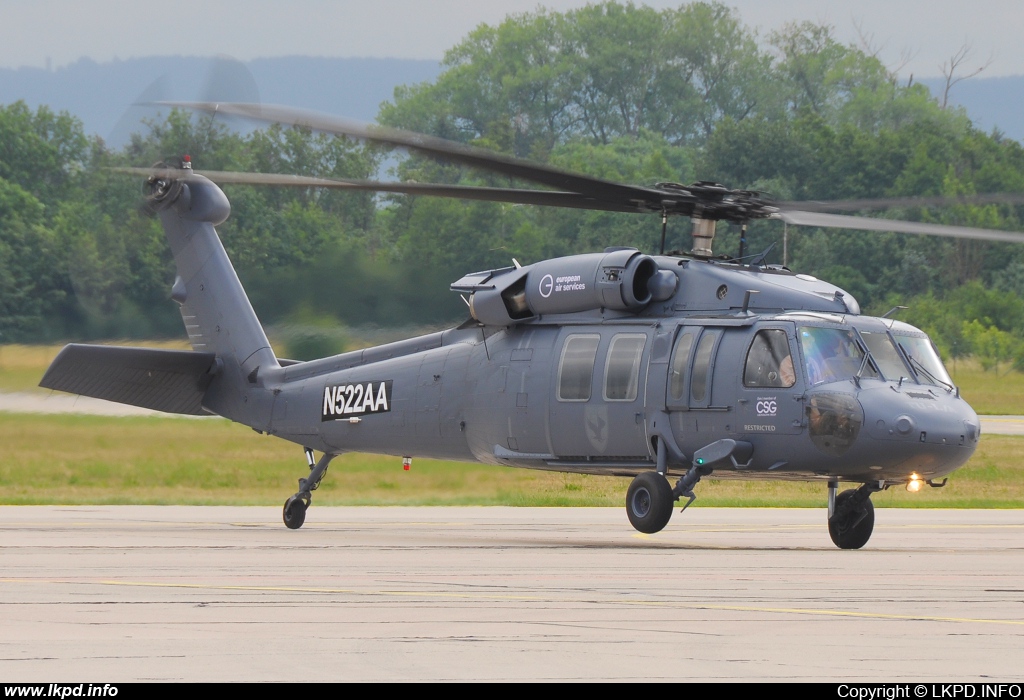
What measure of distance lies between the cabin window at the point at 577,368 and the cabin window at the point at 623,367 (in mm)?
202

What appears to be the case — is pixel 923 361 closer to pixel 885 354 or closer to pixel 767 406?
pixel 885 354

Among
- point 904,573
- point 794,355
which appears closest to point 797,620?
point 904,573

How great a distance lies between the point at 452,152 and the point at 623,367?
142 inches

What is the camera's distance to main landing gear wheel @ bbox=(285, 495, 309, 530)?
18375 mm

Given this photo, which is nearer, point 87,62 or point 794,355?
point 794,355

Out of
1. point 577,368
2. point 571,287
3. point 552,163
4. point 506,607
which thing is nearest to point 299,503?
point 577,368

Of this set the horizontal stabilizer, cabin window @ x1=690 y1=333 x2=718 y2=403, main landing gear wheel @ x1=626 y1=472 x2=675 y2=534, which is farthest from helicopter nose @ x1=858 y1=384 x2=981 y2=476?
the horizontal stabilizer

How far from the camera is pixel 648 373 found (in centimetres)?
1520

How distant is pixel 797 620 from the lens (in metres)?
8.73

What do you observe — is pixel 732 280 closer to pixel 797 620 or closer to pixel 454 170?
pixel 797 620

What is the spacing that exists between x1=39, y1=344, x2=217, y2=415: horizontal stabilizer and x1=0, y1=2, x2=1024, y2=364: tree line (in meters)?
2.16

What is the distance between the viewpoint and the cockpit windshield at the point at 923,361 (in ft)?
47.6

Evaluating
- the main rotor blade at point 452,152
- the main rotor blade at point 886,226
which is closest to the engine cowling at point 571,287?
the main rotor blade at point 452,152

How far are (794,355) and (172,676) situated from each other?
28.8 feet
